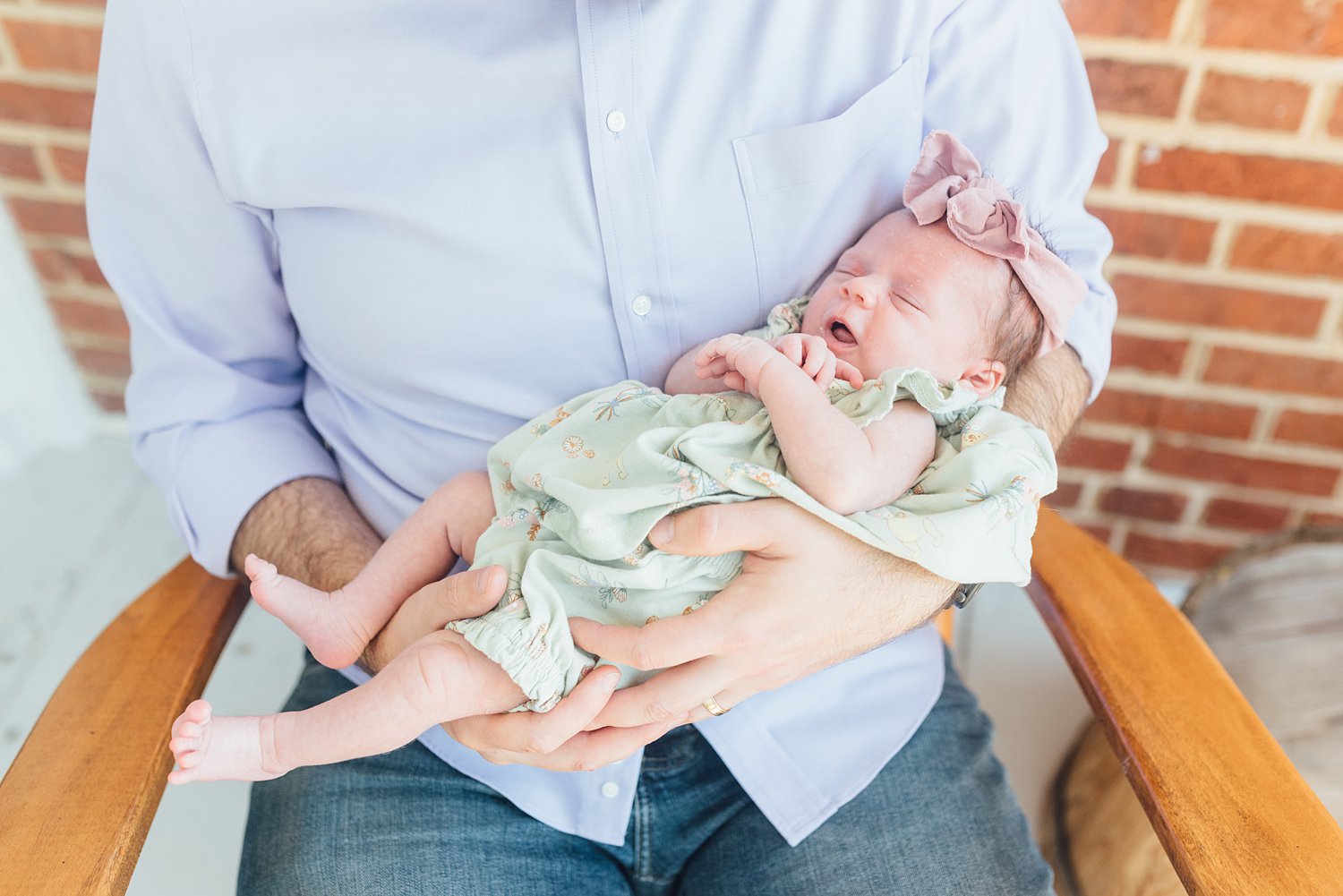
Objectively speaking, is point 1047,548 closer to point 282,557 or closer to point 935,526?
point 935,526

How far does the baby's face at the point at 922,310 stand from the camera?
3.46ft

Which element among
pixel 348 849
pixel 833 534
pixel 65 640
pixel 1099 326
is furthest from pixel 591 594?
pixel 65 640

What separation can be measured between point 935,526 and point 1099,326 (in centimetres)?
53

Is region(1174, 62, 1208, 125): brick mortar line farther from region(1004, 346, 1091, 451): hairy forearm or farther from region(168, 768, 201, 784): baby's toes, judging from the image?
region(168, 768, 201, 784): baby's toes

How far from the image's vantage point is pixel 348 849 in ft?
3.54

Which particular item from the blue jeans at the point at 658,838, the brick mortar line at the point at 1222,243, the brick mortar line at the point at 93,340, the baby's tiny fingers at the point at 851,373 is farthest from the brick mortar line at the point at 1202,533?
the brick mortar line at the point at 93,340

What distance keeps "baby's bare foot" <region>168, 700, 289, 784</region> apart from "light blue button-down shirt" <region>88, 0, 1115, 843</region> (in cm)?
23

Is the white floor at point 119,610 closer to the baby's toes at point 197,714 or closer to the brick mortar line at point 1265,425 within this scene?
the brick mortar line at point 1265,425

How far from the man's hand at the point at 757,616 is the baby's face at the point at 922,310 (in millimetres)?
208

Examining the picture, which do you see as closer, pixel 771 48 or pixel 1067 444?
pixel 771 48

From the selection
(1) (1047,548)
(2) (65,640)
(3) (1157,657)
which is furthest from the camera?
(2) (65,640)

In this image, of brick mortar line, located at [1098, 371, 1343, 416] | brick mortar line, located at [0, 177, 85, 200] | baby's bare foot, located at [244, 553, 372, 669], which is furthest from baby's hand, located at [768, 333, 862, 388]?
brick mortar line, located at [0, 177, 85, 200]

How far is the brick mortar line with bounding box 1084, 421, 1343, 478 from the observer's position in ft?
6.06

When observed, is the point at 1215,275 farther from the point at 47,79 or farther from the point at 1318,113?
the point at 47,79
